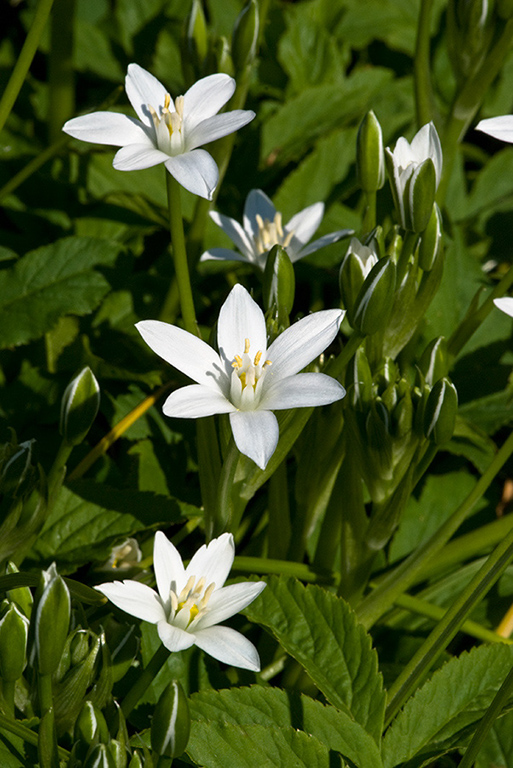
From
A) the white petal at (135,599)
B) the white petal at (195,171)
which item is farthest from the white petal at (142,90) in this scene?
the white petal at (135,599)

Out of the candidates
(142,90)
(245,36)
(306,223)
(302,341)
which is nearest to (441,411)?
(302,341)

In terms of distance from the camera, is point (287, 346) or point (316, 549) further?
point (316, 549)

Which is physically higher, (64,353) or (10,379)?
(64,353)

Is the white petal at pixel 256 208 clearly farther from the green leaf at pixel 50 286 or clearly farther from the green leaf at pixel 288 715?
the green leaf at pixel 288 715

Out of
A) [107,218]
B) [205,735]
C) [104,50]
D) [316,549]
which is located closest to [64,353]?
[107,218]

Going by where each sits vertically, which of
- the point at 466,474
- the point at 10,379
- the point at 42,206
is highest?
the point at 42,206

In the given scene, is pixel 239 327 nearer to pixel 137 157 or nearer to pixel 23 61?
pixel 137 157

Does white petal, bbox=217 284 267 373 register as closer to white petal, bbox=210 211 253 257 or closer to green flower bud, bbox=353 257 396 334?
green flower bud, bbox=353 257 396 334

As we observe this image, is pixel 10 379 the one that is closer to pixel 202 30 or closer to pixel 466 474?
pixel 202 30
